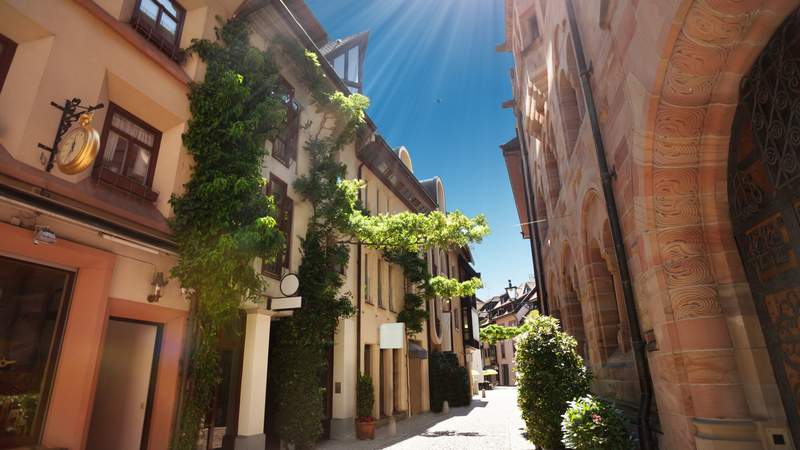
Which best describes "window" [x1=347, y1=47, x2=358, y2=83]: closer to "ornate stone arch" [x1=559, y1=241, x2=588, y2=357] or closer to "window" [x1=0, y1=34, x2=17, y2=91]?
"ornate stone arch" [x1=559, y1=241, x2=588, y2=357]

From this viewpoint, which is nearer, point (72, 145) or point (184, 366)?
point (72, 145)

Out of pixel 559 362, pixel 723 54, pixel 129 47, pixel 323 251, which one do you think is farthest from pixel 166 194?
pixel 723 54

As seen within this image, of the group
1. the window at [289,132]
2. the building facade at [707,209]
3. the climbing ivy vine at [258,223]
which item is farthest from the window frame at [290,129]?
the building facade at [707,209]

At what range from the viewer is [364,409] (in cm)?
1320

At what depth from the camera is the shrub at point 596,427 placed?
Answer: 5.85 meters

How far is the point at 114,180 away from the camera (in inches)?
293

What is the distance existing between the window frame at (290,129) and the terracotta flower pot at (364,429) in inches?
324

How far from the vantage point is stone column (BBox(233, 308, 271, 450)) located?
30.7ft

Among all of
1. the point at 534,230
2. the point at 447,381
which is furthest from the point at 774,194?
the point at 447,381

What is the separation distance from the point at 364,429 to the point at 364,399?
2.92ft

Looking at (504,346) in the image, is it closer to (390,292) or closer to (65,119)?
(390,292)

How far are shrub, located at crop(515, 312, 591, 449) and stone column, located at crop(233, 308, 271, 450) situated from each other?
590cm

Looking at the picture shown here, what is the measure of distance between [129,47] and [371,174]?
11.2 meters

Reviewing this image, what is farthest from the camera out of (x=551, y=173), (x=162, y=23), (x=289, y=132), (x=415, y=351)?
(x=415, y=351)
